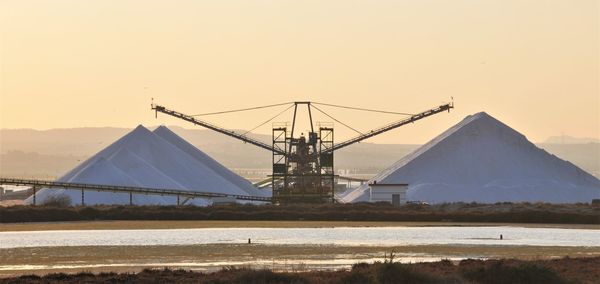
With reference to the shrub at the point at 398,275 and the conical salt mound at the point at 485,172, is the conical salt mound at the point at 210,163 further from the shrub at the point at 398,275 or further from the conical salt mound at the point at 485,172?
the shrub at the point at 398,275

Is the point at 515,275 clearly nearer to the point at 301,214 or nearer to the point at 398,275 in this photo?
the point at 398,275

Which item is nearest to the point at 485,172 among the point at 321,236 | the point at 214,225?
the point at 214,225

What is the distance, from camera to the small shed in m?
109

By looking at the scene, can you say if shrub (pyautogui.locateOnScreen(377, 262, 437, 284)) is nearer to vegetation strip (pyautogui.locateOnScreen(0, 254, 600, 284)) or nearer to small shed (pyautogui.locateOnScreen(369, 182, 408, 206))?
vegetation strip (pyautogui.locateOnScreen(0, 254, 600, 284))

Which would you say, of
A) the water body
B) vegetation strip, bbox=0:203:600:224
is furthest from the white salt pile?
the water body

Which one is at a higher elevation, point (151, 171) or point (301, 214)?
point (151, 171)

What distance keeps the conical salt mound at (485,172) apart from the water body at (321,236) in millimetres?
41952

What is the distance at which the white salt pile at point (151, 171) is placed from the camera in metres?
110

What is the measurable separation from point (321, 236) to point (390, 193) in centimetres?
4676

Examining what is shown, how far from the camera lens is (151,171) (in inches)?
4926

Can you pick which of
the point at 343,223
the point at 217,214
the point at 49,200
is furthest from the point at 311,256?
the point at 49,200

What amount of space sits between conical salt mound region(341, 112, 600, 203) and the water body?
4195 centimetres

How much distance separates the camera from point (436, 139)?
136750mm

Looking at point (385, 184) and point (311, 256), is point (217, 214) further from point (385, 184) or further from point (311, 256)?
point (311, 256)
